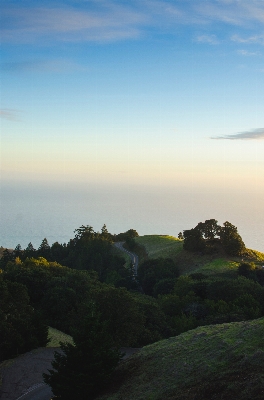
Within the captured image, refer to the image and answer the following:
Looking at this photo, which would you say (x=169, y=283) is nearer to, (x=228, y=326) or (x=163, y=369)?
(x=228, y=326)

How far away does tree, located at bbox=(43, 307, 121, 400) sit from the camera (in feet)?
57.0

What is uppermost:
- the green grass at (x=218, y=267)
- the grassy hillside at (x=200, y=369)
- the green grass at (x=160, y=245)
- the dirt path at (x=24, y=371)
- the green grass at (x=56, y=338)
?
the green grass at (x=160, y=245)

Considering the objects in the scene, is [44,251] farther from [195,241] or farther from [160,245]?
[195,241]

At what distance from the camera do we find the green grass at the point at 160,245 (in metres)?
79.0

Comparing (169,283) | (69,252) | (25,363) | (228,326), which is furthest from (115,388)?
(69,252)

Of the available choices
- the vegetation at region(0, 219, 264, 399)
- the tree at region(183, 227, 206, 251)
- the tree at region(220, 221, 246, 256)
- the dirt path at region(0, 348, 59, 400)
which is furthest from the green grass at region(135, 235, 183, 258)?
the dirt path at region(0, 348, 59, 400)

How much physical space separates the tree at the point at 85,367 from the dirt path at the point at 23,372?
4.80 m

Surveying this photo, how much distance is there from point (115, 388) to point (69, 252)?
78.7 metres

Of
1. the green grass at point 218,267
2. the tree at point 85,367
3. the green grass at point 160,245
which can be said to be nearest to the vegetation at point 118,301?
the tree at point 85,367

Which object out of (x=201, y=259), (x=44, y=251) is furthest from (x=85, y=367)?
(x=44, y=251)

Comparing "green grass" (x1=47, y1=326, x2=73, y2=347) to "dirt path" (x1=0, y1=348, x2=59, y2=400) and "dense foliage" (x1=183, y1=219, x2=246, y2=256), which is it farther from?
"dense foliage" (x1=183, y1=219, x2=246, y2=256)

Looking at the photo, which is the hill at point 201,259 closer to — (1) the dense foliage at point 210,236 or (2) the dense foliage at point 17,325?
(1) the dense foliage at point 210,236

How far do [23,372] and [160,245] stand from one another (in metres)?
67.1

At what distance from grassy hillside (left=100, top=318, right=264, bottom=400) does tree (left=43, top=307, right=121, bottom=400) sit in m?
0.85
